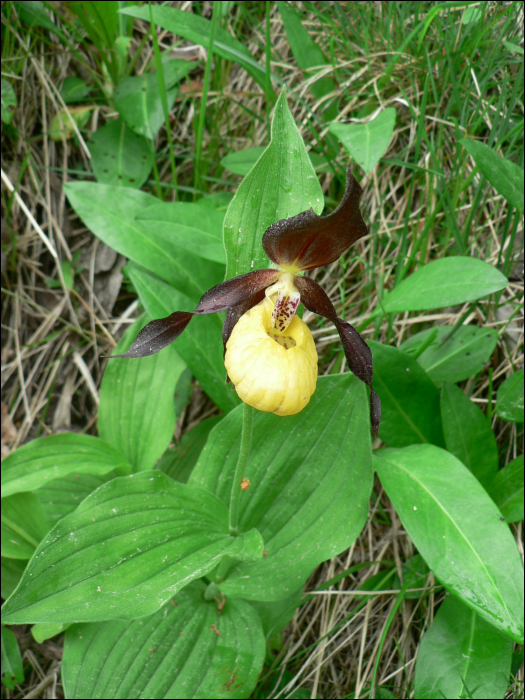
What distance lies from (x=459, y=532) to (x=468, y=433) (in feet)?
1.37

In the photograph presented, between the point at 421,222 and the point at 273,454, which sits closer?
the point at 273,454

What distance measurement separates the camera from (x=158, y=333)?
3.79 ft

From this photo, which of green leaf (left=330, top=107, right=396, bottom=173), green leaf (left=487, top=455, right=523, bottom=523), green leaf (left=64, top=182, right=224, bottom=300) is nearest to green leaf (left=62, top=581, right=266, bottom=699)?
green leaf (left=487, top=455, right=523, bottom=523)

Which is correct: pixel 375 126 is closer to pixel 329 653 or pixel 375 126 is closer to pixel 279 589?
pixel 279 589

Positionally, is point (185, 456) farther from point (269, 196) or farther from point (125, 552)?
point (269, 196)

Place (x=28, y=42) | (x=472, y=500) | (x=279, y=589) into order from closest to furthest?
1. (x=472, y=500)
2. (x=279, y=589)
3. (x=28, y=42)

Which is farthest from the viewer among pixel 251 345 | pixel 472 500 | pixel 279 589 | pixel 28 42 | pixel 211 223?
pixel 28 42

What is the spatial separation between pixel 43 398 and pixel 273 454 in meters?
1.37

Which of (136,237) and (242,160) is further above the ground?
(242,160)

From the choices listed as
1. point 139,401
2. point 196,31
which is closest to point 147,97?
point 196,31

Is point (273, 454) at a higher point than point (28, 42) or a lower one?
lower

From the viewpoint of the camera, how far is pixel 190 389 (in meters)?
2.19

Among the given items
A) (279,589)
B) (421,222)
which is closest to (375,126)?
(421,222)

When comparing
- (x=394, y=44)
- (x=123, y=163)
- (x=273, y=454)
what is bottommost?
(x=273, y=454)
